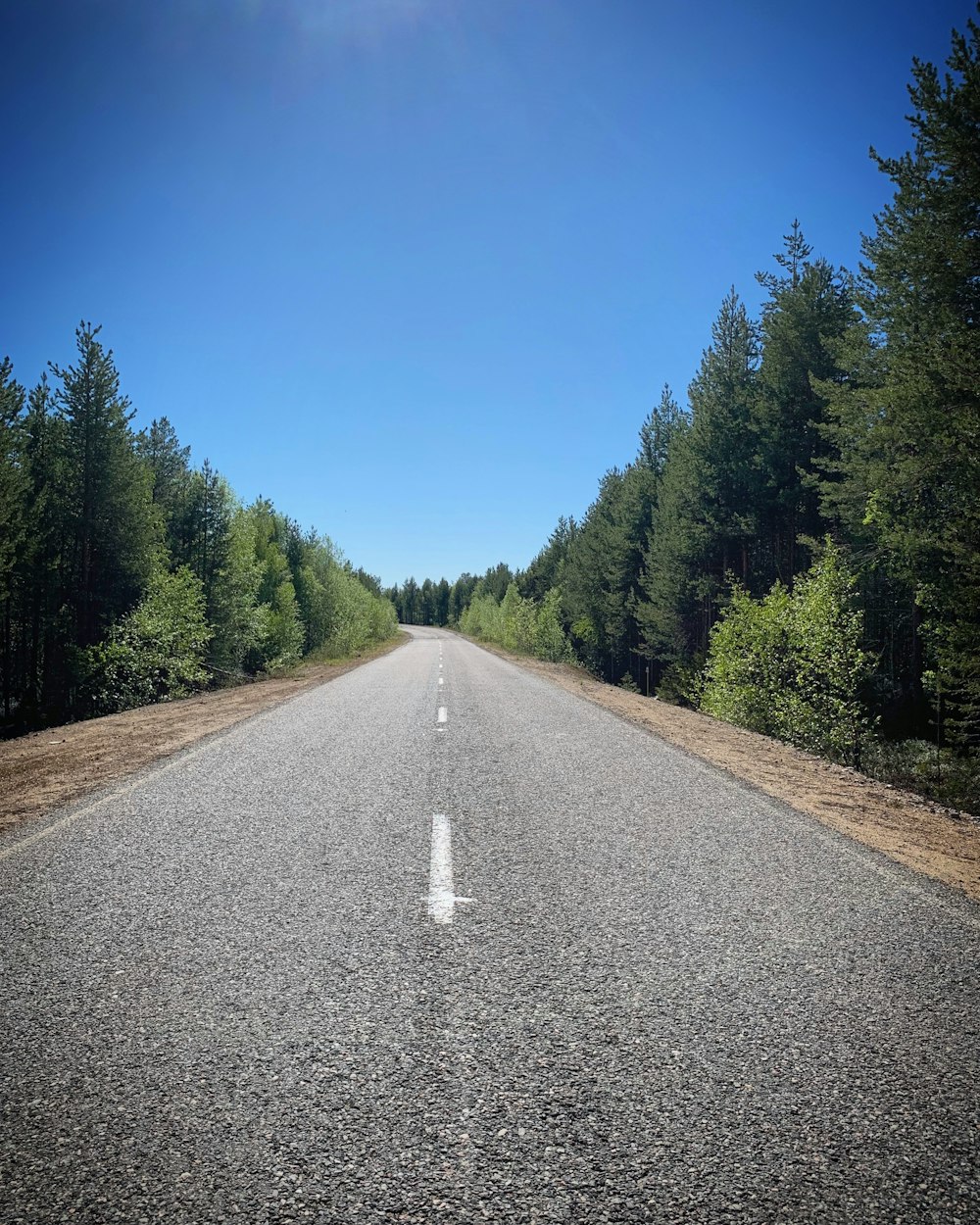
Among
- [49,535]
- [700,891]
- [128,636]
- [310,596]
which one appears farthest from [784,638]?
[310,596]

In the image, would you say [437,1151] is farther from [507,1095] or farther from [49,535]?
[49,535]

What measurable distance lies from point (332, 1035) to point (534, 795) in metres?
3.84

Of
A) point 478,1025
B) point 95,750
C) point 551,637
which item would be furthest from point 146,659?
point 551,637

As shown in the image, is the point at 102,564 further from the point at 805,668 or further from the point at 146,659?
the point at 805,668

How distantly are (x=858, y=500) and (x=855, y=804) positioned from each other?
1125cm

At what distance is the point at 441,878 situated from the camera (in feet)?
13.1

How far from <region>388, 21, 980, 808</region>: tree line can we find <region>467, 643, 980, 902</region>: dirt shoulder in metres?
2.41

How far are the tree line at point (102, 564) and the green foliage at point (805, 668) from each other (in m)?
16.5

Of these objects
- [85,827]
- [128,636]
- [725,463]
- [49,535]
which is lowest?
[85,827]

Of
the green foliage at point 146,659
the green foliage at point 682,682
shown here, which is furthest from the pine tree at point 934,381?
the green foliage at point 146,659

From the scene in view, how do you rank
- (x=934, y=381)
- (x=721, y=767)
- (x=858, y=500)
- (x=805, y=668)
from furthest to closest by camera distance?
(x=858, y=500), (x=805, y=668), (x=934, y=381), (x=721, y=767)

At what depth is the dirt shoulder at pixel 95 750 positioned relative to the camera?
623 centimetres

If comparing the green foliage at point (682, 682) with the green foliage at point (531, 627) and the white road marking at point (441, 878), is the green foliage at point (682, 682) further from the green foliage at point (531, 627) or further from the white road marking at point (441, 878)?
the white road marking at point (441, 878)

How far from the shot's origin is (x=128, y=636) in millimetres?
18516
